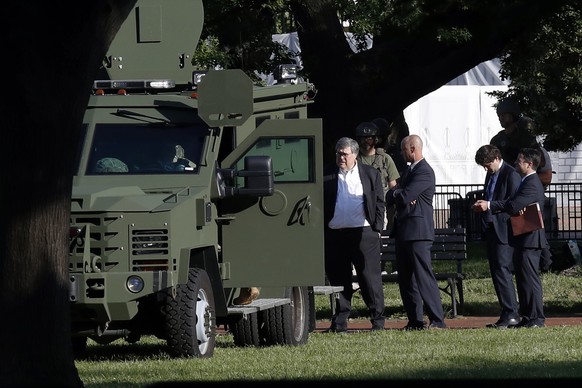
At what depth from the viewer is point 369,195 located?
604 inches

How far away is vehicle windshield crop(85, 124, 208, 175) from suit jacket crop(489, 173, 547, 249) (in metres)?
3.90

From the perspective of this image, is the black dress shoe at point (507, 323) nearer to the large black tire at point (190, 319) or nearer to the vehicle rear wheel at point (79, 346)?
the large black tire at point (190, 319)

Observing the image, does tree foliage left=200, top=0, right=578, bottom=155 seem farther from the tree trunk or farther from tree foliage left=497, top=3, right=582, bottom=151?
the tree trunk

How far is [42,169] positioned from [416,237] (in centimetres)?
841

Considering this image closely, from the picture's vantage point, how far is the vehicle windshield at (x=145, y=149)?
1277 centimetres

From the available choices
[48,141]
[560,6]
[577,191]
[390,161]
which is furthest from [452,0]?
[577,191]

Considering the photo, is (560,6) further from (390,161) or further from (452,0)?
(390,161)

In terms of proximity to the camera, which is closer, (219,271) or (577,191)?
(219,271)

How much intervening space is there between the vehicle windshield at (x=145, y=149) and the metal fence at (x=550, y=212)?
49.0 ft

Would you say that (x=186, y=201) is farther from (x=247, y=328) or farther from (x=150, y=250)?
(x=247, y=328)

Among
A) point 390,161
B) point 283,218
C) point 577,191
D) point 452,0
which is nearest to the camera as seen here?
point 452,0

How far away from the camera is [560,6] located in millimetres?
5027

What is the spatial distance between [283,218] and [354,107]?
32.9 ft

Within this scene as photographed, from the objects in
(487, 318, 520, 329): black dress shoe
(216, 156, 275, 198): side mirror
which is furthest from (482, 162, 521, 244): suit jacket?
(216, 156, 275, 198): side mirror
